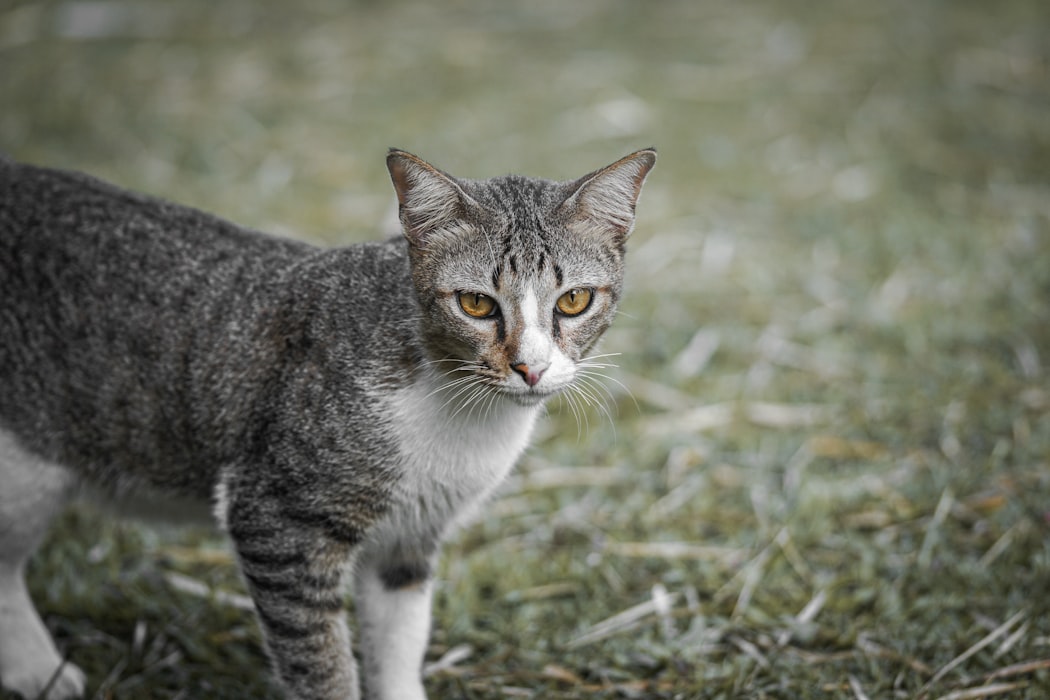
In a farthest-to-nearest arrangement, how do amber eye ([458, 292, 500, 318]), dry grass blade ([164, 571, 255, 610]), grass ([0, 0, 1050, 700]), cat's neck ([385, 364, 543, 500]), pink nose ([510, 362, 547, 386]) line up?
dry grass blade ([164, 571, 255, 610]), grass ([0, 0, 1050, 700]), cat's neck ([385, 364, 543, 500]), amber eye ([458, 292, 500, 318]), pink nose ([510, 362, 547, 386])

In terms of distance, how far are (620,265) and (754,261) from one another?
3.28 metres

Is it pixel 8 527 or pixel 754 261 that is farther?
pixel 754 261

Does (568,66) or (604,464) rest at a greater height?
(568,66)

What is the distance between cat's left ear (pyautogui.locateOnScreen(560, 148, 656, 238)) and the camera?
290 centimetres

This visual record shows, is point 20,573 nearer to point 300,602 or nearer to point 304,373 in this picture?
point 300,602

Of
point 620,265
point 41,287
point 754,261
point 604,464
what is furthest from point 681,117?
point 41,287

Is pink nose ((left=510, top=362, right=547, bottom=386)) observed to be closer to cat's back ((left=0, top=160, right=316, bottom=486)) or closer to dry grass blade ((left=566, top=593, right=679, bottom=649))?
cat's back ((left=0, top=160, right=316, bottom=486))

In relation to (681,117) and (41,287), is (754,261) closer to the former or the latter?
(681,117)

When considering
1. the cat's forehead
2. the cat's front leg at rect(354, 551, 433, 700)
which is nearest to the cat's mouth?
the cat's forehead

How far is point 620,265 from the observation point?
122 inches

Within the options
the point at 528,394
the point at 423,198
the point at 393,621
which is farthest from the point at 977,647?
the point at 423,198

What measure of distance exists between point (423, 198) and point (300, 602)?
3.99ft

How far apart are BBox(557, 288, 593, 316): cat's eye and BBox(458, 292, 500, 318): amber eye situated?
0.63ft

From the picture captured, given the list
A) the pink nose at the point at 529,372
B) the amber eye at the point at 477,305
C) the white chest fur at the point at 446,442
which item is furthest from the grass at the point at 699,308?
the amber eye at the point at 477,305
